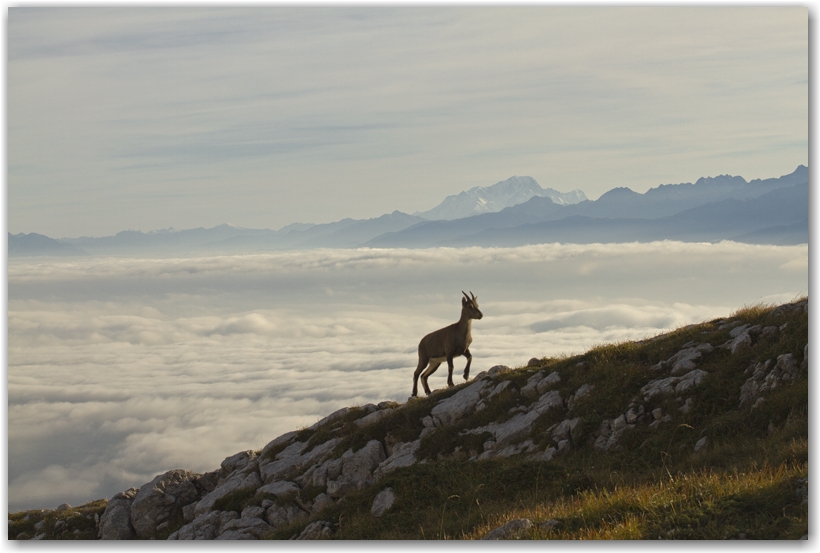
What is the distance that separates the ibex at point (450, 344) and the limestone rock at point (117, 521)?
13437 mm

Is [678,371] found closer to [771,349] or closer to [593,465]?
[771,349]

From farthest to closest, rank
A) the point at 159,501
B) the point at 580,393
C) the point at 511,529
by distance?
the point at 159,501 < the point at 580,393 < the point at 511,529

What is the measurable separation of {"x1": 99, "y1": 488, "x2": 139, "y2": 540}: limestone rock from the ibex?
13437mm

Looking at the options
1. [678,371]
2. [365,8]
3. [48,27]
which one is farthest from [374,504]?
[48,27]

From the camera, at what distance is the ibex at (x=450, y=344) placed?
30062 mm

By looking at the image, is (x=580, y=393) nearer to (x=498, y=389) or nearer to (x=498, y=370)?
(x=498, y=389)

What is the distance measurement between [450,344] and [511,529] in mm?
16213

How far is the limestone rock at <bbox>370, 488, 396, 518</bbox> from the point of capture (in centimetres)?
1928

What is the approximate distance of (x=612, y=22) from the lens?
21656 millimetres

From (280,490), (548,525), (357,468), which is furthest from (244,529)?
(548,525)

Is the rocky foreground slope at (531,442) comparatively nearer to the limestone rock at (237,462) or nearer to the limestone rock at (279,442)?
the limestone rock at (279,442)

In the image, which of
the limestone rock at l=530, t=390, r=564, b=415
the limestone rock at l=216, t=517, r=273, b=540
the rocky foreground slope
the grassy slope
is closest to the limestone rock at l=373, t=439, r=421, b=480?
the rocky foreground slope

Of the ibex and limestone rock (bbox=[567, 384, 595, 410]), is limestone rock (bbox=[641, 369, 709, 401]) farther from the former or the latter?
the ibex

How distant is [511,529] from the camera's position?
46.8 ft
